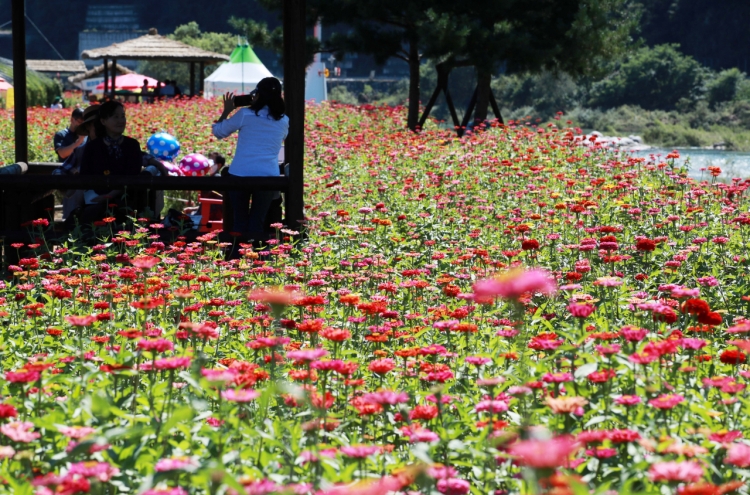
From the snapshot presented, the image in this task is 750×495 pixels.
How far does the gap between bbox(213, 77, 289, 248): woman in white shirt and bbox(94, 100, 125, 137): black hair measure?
704mm

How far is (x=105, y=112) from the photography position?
693 centimetres

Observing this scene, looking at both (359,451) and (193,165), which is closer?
(359,451)

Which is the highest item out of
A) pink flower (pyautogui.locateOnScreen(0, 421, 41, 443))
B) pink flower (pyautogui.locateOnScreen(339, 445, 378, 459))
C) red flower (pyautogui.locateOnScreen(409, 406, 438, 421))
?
pink flower (pyautogui.locateOnScreen(339, 445, 378, 459))

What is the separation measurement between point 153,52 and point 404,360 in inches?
1222

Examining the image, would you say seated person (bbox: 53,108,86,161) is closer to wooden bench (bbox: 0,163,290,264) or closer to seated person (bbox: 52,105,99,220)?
seated person (bbox: 52,105,99,220)

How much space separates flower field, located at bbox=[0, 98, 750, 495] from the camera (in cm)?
213

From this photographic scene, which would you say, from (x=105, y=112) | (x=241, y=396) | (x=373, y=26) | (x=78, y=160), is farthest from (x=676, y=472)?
(x=373, y=26)

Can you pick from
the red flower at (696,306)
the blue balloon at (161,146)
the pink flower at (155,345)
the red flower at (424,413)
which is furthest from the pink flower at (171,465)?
the blue balloon at (161,146)

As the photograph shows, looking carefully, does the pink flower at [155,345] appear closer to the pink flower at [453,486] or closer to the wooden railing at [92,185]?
the pink flower at [453,486]

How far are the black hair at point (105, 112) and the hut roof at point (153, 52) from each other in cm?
2639

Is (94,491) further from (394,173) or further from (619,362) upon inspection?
(394,173)

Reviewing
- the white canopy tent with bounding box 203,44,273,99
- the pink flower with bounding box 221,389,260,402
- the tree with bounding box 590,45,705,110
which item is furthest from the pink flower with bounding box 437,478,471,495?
the tree with bounding box 590,45,705,110

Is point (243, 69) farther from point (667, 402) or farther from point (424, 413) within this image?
point (667, 402)

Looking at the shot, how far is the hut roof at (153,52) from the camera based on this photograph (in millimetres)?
32688
